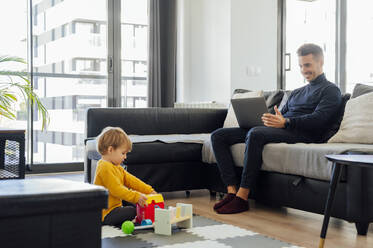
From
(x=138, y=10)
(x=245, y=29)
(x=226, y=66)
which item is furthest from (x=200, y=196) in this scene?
(x=138, y=10)

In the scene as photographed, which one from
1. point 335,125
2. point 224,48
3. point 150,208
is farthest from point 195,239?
point 224,48

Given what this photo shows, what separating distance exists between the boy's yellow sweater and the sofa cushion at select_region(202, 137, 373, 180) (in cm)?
78

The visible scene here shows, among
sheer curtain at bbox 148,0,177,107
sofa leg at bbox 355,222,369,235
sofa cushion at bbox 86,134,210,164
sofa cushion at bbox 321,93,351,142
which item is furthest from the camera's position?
sheer curtain at bbox 148,0,177,107

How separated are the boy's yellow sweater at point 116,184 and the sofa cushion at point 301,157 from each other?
78cm

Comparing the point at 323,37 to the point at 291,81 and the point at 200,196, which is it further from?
the point at 200,196

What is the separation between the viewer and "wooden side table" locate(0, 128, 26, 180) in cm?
288

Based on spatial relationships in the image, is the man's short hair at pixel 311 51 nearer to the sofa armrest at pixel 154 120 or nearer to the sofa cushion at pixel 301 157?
the sofa cushion at pixel 301 157

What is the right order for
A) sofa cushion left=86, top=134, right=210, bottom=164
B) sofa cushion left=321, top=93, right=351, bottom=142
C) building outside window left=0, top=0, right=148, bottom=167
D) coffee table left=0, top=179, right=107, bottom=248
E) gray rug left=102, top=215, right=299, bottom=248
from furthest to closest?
1. building outside window left=0, top=0, right=148, bottom=167
2. sofa cushion left=86, top=134, right=210, bottom=164
3. sofa cushion left=321, top=93, right=351, bottom=142
4. gray rug left=102, top=215, right=299, bottom=248
5. coffee table left=0, top=179, right=107, bottom=248

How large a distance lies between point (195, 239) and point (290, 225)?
603mm

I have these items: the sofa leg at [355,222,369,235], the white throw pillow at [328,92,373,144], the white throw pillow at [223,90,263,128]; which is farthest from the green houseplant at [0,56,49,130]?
the sofa leg at [355,222,369,235]

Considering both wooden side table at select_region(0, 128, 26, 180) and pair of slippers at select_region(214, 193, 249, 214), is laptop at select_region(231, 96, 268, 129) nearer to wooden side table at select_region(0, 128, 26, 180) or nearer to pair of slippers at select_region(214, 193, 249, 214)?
pair of slippers at select_region(214, 193, 249, 214)

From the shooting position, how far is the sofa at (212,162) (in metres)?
2.37

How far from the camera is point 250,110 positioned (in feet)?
10.3

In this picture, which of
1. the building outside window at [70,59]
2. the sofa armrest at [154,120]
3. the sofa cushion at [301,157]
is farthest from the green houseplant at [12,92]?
the sofa cushion at [301,157]
